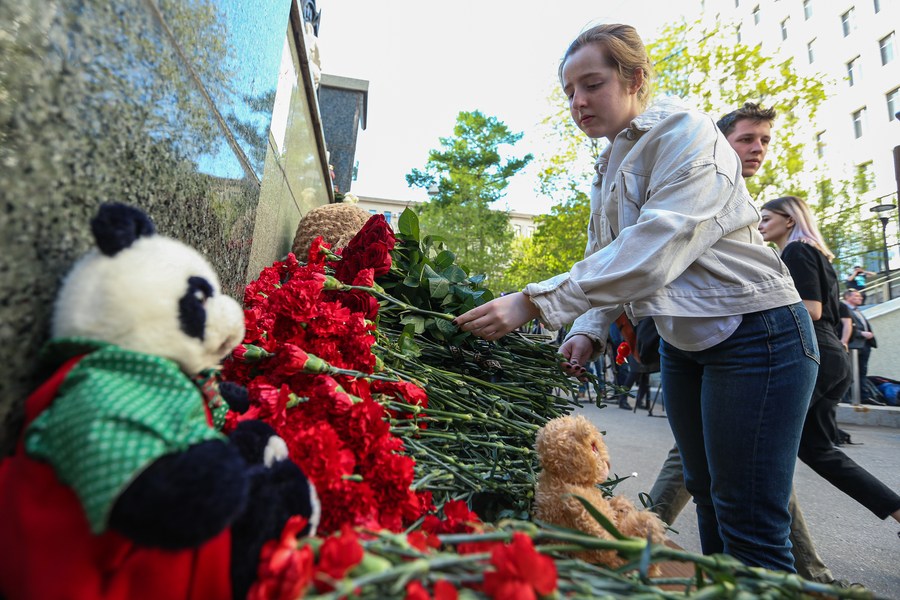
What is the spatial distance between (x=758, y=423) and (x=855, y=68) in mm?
33257

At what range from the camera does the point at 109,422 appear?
0.58m

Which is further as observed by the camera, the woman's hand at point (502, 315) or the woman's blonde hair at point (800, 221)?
the woman's blonde hair at point (800, 221)

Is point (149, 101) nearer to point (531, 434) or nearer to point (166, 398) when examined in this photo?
point (166, 398)

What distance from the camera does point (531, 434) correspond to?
4.98ft

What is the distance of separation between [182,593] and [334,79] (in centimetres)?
943

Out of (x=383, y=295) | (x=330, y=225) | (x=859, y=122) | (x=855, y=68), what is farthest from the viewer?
(x=855, y=68)

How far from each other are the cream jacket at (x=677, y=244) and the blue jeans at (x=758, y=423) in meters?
0.10

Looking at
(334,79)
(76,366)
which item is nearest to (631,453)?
(76,366)

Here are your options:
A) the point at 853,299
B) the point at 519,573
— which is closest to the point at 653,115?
the point at 519,573

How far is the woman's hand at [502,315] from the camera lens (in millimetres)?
1504

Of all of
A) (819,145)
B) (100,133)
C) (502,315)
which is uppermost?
(819,145)

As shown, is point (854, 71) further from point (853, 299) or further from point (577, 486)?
point (577, 486)

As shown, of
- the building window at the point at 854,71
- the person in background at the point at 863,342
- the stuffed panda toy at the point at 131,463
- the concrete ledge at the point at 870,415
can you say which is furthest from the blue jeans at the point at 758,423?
the building window at the point at 854,71

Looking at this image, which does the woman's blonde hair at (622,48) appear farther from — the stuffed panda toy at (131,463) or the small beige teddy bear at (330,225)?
the small beige teddy bear at (330,225)
